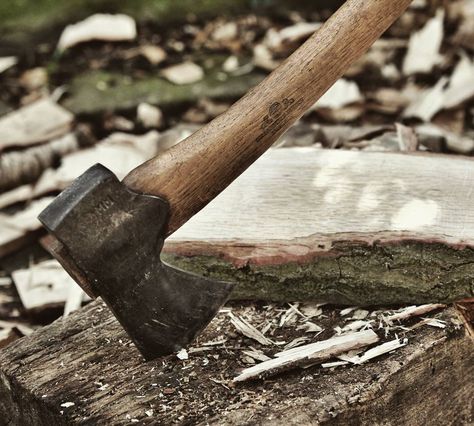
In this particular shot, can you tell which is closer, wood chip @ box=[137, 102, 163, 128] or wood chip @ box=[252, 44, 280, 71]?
→ wood chip @ box=[137, 102, 163, 128]

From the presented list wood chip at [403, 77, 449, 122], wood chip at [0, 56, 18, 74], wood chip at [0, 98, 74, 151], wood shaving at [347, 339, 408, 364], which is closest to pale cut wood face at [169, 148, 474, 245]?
wood shaving at [347, 339, 408, 364]

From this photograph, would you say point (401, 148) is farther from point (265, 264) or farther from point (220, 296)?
point (220, 296)

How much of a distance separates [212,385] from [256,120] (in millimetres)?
693

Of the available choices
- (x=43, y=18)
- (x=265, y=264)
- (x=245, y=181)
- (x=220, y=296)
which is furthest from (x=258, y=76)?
(x=220, y=296)

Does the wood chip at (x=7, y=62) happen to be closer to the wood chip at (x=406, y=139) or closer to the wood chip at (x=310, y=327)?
the wood chip at (x=406, y=139)

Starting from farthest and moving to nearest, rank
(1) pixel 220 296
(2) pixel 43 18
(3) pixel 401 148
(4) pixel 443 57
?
(2) pixel 43 18
(4) pixel 443 57
(3) pixel 401 148
(1) pixel 220 296

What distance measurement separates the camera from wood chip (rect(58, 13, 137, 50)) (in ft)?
16.2

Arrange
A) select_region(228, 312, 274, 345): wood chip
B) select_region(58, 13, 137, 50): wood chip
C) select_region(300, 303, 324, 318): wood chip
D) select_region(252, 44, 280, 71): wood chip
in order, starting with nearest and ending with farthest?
select_region(228, 312, 274, 345): wood chip < select_region(300, 303, 324, 318): wood chip < select_region(252, 44, 280, 71): wood chip < select_region(58, 13, 137, 50): wood chip

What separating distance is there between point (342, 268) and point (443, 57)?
2.61m

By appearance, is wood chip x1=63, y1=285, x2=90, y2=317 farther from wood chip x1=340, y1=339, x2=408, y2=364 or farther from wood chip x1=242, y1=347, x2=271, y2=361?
wood chip x1=340, y1=339, x2=408, y2=364

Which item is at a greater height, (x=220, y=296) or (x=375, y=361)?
(x=220, y=296)

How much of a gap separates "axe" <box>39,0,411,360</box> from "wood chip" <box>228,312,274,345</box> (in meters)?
0.22

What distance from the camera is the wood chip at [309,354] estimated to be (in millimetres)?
2084

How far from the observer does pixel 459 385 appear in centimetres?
230
